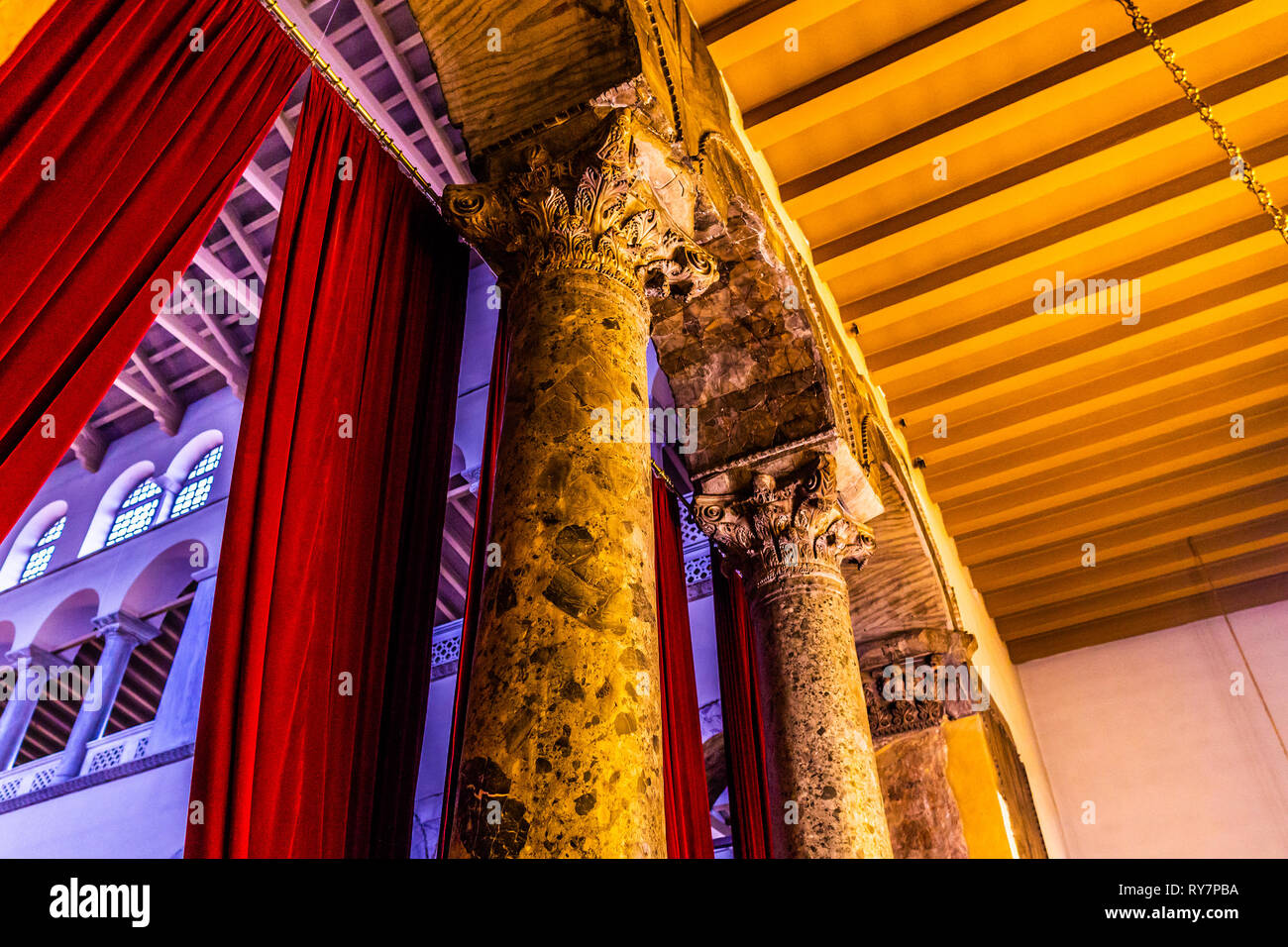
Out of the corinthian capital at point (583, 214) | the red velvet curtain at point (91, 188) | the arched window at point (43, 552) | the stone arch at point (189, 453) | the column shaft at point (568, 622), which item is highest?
the stone arch at point (189, 453)

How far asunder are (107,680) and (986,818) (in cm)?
924

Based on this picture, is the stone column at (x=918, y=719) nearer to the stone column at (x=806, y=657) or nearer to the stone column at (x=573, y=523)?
the stone column at (x=806, y=657)

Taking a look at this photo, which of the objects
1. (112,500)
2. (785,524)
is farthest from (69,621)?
(785,524)

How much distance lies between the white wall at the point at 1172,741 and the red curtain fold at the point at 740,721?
518 centimetres

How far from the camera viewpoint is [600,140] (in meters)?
2.89

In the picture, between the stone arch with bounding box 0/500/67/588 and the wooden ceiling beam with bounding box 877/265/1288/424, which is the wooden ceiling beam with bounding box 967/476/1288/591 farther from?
the stone arch with bounding box 0/500/67/588

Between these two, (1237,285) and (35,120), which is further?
(1237,285)

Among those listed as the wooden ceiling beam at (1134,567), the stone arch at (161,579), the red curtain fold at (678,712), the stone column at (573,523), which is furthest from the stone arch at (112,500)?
the stone column at (573,523)

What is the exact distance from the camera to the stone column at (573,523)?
5.87 ft

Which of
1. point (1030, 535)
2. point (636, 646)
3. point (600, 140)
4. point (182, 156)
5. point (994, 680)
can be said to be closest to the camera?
point (636, 646)

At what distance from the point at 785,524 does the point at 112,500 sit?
34.1 ft

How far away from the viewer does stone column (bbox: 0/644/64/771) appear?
1049 centimetres

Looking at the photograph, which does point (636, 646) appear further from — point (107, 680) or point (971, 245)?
point (107, 680)

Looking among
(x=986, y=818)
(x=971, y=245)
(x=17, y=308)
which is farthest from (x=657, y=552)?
(x=17, y=308)
